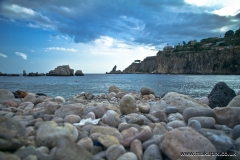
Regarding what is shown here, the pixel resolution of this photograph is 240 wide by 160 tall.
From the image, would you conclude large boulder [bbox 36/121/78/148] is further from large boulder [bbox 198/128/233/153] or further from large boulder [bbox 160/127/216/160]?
large boulder [bbox 198/128/233/153]

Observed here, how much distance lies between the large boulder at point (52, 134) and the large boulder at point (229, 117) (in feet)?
11.5

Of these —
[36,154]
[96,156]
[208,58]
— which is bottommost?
[96,156]

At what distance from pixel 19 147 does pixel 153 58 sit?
171788 mm

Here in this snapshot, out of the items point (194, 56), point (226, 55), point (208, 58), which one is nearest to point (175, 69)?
point (194, 56)

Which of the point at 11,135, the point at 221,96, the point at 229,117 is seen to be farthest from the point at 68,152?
the point at 221,96

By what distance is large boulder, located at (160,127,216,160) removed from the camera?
98.0 inches

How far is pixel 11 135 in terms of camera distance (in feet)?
8.06

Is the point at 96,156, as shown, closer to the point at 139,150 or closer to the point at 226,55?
the point at 139,150

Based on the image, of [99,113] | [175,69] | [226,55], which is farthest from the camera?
[175,69]

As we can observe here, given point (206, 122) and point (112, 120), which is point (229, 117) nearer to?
point (206, 122)

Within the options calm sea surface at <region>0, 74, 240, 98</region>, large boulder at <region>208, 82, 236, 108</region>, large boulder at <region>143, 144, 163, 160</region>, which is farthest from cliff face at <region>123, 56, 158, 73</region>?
large boulder at <region>143, 144, 163, 160</region>

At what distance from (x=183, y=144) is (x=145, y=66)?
6766 inches

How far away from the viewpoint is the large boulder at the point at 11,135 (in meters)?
2.37

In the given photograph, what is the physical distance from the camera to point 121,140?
10.1 feet
